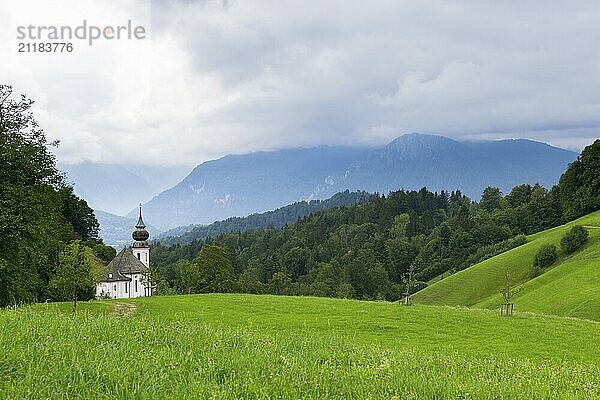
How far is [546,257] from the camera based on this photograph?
78312mm

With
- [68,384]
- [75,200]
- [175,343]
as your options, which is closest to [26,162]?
[175,343]

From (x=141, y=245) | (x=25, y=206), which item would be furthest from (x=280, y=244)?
(x=25, y=206)

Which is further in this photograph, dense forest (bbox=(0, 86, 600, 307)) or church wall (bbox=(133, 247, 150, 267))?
church wall (bbox=(133, 247, 150, 267))

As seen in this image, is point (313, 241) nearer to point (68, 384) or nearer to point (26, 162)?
point (26, 162)

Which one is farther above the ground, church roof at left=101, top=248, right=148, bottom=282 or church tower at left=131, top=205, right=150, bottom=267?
church tower at left=131, top=205, right=150, bottom=267

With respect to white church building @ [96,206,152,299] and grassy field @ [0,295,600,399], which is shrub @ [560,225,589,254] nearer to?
white church building @ [96,206,152,299]

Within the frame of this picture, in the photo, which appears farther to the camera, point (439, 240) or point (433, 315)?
point (439, 240)

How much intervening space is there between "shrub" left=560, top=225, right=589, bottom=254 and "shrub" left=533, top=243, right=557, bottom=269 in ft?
4.81

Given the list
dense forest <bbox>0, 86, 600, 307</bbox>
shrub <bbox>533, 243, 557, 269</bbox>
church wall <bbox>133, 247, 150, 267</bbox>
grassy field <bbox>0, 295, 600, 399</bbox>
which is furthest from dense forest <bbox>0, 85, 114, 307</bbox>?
church wall <bbox>133, 247, 150, 267</bbox>

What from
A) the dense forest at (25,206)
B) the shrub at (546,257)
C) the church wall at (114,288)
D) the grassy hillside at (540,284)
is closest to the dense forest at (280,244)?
the dense forest at (25,206)

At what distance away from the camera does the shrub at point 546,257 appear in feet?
257

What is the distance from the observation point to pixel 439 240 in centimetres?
13962

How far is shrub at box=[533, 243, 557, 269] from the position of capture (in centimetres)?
7831

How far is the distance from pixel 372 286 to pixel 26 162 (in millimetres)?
88288
